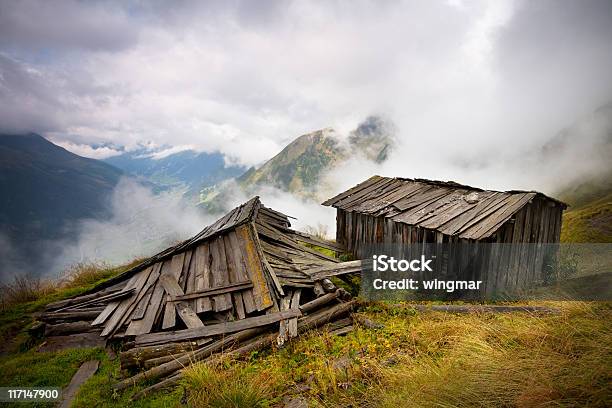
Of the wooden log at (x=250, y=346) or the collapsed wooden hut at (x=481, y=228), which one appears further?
the collapsed wooden hut at (x=481, y=228)

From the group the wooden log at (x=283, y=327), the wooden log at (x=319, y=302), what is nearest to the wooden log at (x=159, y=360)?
the wooden log at (x=283, y=327)

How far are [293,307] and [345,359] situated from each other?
2392 mm

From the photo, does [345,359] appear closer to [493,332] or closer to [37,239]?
[493,332]

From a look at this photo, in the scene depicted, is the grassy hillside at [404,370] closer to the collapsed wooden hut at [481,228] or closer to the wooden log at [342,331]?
the wooden log at [342,331]

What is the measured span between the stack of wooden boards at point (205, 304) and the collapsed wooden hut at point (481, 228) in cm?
383

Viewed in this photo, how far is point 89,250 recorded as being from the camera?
19662 centimetres

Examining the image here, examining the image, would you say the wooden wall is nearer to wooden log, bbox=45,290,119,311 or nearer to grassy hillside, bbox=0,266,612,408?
grassy hillside, bbox=0,266,612,408

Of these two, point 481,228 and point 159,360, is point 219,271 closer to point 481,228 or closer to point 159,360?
point 159,360

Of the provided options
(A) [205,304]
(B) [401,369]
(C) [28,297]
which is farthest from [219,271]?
(C) [28,297]

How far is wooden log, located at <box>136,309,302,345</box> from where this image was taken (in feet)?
25.0

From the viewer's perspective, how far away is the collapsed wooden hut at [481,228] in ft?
37.4

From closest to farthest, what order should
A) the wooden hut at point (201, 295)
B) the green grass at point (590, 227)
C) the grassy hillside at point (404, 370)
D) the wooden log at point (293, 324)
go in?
the grassy hillside at point (404, 370)
the wooden log at point (293, 324)
the wooden hut at point (201, 295)
the green grass at point (590, 227)

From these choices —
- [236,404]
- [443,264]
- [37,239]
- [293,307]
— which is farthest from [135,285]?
[37,239]

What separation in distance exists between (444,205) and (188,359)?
34.2 feet
